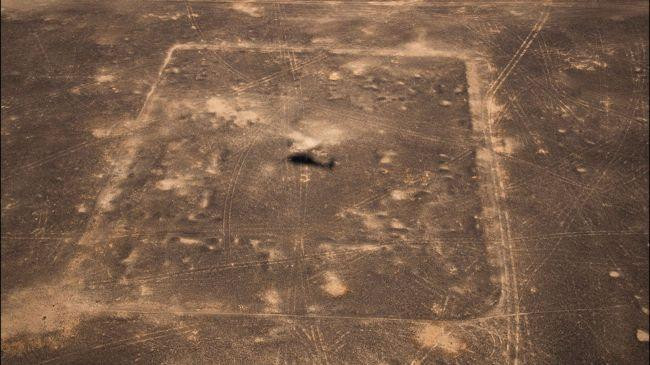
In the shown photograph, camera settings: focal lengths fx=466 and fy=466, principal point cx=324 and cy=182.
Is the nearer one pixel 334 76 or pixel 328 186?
pixel 328 186

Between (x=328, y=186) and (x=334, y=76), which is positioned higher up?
(x=334, y=76)

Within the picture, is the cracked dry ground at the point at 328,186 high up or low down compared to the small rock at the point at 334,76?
down

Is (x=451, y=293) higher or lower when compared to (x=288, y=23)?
lower

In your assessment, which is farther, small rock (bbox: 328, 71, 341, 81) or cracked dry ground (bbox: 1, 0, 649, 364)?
small rock (bbox: 328, 71, 341, 81)

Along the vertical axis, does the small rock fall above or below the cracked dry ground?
above

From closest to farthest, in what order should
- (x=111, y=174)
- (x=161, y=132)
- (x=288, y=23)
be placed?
(x=111, y=174) < (x=161, y=132) < (x=288, y=23)

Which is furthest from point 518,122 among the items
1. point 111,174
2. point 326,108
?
point 111,174

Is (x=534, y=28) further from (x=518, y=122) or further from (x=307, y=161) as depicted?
(x=307, y=161)

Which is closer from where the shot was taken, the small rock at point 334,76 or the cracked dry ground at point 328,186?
the cracked dry ground at point 328,186
